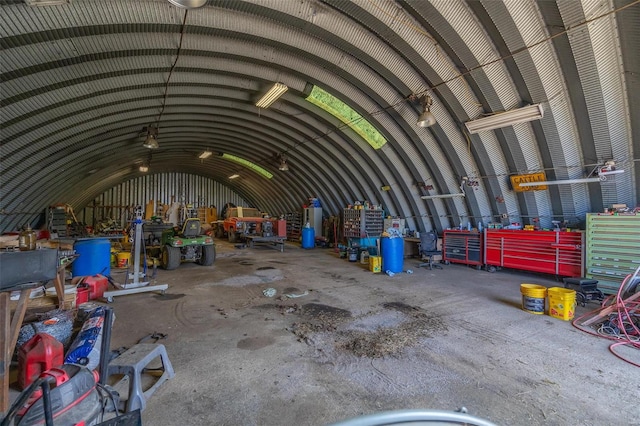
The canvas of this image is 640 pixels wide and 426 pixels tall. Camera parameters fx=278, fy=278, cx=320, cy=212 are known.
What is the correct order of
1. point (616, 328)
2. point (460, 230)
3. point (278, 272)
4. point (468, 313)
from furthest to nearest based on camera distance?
point (460, 230) → point (278, 272) → point (468, 313) → point (616, 328)

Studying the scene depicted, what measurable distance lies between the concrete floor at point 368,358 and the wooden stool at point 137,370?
72mm

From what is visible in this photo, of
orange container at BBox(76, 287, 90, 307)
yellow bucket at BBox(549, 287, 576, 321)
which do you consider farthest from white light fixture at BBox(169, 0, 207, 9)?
yellow bucket at BBox(549, 287, 576, 321)

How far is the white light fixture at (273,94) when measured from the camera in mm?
Answer: 6723

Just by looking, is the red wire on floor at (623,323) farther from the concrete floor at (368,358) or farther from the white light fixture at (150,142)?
the white light fixture at (150,142)

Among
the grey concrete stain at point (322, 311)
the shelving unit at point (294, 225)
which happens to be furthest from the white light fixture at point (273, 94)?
the shelving unit at point (294, 225)

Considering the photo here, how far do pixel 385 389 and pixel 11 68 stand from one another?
6.92m

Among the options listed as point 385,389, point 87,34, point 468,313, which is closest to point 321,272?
point 468,313

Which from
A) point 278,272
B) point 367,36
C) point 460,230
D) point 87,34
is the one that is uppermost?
point 367,36

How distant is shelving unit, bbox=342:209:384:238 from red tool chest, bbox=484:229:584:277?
370 centimetres

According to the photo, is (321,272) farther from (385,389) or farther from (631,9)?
(631,9)

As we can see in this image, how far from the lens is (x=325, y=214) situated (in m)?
14.4

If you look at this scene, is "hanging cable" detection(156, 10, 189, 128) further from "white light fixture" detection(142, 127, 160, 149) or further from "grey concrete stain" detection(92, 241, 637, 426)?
"grey concrete stain" detection(92, 241, 637, 426)

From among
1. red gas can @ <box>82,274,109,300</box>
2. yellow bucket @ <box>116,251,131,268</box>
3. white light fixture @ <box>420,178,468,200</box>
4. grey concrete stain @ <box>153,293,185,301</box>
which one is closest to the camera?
red gas can @ <box>82,274,109,300</box>

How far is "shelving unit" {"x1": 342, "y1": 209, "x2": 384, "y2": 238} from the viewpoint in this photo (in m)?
10.1
